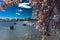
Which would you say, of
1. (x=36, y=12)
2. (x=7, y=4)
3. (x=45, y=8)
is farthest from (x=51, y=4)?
(x=7, y=4)

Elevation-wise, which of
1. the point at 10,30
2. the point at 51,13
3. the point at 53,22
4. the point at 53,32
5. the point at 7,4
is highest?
the point at 7,4

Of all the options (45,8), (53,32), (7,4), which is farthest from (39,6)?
(53,32)

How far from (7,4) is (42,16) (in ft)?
1.72

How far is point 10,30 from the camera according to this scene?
11844 mm

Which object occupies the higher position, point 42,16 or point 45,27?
point 42,16

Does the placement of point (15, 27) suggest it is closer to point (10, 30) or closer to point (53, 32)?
point (10, 30)

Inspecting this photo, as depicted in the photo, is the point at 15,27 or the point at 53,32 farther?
the point at 15,27

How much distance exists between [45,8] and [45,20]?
0.60 feet

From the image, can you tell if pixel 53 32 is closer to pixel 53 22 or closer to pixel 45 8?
pixel 53 22

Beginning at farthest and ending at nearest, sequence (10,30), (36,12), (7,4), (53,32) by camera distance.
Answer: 1. (10,30)
2. (53,32)
3. (36,12)
4. (7,4)

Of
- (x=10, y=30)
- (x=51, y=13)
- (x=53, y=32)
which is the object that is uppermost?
(x=51, y=13)

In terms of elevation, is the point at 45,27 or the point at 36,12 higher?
the point at 36,12

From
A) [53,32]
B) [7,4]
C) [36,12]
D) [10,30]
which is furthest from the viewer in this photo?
[10,30]

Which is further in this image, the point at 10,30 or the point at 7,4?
the point at 10,30
